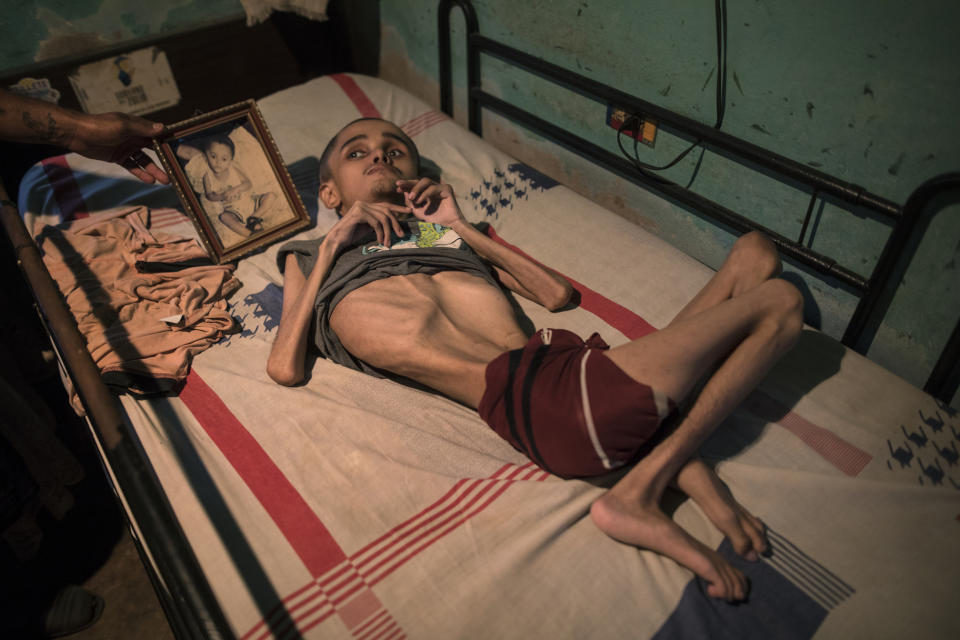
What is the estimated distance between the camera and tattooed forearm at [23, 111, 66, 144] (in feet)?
5.72

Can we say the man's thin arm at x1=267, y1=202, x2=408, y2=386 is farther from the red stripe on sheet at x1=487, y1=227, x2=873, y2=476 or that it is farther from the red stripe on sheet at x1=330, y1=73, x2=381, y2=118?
the red stripe on sheet at x1=330, y1=73, x2=381, y2=118

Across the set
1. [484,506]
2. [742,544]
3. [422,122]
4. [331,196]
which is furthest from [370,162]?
[742,544]

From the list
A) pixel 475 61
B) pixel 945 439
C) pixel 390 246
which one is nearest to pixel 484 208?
pixel 390 246

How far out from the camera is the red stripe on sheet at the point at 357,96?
2.69 m

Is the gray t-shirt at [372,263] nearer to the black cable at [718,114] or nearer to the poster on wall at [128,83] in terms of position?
the black cable at [718,114]

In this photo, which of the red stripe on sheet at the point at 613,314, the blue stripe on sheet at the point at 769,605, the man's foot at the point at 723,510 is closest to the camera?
the blue stripe on sheet at the point at 769,605

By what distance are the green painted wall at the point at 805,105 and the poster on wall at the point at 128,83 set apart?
1.52 m

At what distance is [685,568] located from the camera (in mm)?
1208

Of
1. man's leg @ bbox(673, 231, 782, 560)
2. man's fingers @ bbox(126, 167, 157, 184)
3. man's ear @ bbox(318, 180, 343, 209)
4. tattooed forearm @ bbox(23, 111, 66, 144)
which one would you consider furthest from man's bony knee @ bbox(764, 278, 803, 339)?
tattooed forearm @ bbox(23, 111, 66, 144)

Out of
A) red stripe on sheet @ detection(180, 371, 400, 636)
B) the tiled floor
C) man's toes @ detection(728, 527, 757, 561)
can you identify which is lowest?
the tiled floor

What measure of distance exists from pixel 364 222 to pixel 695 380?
44.5 inches

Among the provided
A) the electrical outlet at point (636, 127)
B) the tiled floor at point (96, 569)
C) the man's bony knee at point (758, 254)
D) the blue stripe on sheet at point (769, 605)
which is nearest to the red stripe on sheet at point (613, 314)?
the man's bony knee at point (758, 254)

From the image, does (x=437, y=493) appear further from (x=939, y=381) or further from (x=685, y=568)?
(x=939, y=381)

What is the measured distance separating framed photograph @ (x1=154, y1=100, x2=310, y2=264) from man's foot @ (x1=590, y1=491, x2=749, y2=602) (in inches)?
62.4
